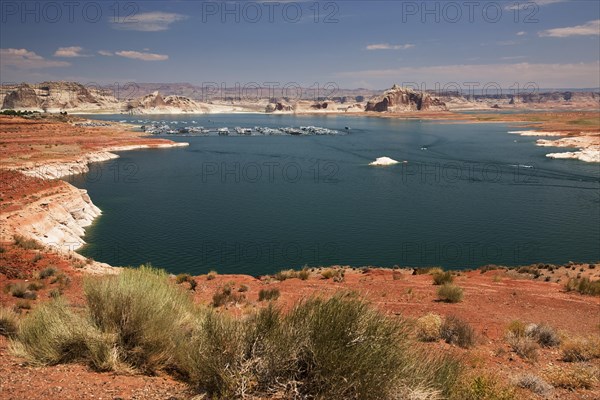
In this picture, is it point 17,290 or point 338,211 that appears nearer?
point 17,290

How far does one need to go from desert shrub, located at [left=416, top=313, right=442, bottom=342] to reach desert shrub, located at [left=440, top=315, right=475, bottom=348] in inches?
5.5

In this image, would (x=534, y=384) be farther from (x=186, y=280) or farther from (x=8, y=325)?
(x=186, y=280)

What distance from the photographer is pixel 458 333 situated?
10.7 meters

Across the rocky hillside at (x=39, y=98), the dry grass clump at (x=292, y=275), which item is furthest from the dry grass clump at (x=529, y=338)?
the rocky hillside at (x=39, y=98)

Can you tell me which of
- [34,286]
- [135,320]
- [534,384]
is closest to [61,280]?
[34,286]

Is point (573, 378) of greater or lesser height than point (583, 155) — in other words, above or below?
below

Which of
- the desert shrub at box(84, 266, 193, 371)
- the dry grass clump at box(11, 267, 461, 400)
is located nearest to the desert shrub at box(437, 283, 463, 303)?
the dry grass clump at box(11, 267, 461, 400)

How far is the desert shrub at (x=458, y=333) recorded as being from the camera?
1045cm

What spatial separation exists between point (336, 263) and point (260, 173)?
32.9 m

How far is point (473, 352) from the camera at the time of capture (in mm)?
9922

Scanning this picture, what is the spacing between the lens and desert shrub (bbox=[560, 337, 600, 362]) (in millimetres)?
9688

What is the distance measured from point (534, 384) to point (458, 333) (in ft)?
9.40

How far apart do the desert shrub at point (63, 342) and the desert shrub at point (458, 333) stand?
7.59 m

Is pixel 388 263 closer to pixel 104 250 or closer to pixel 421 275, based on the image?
pixel 421 275
